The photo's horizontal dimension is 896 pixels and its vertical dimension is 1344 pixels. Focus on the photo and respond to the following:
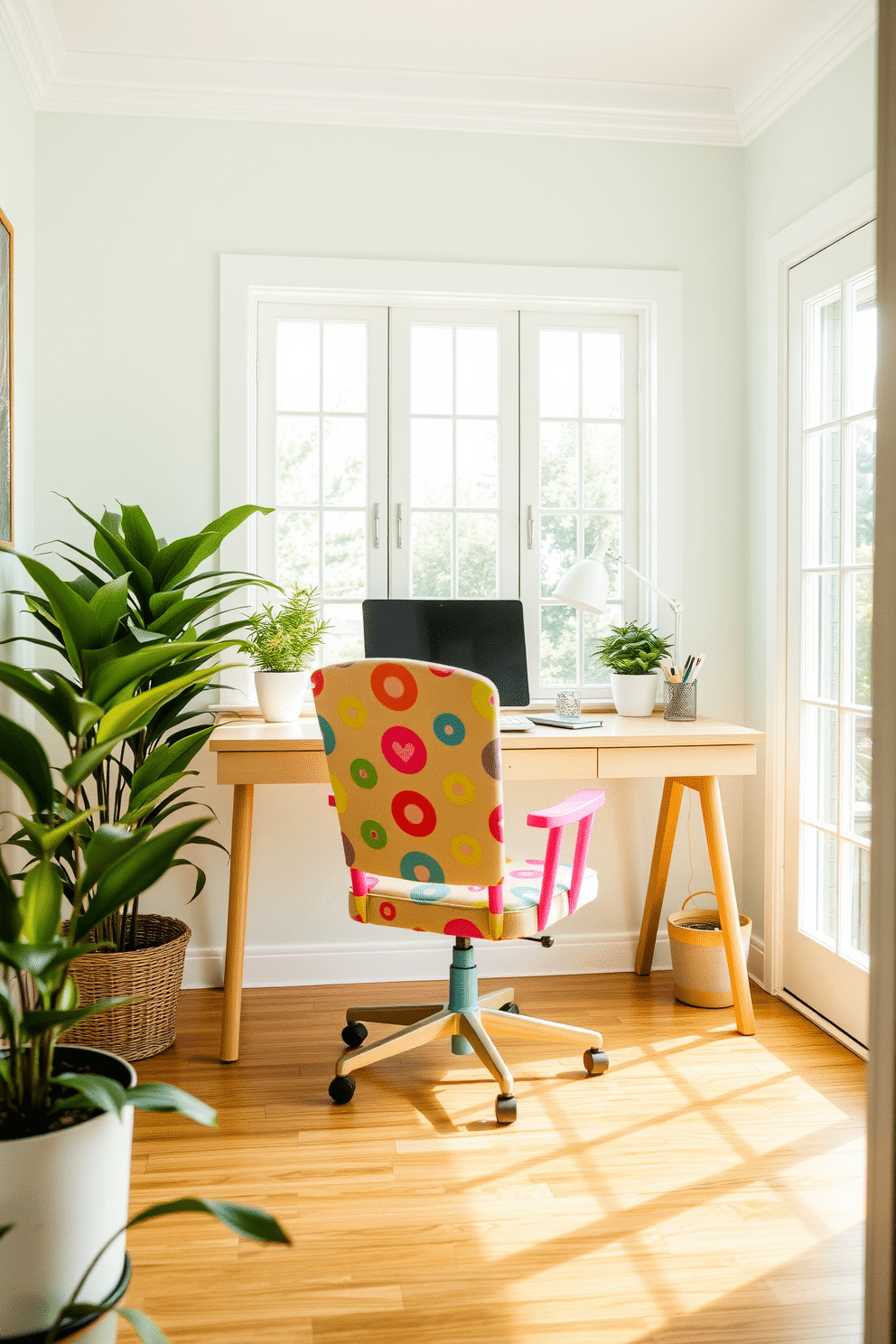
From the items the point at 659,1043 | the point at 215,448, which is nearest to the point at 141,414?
the point at 215,448

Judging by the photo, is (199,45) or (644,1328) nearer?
(644,1328)

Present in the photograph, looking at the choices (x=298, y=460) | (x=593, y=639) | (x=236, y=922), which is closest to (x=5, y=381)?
(x=298, y=460)

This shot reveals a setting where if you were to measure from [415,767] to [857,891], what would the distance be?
4.47 ft

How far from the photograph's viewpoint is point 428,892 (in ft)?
7.70

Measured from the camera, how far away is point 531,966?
3.33 metres

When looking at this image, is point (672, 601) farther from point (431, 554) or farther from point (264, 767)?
point (264, 767)

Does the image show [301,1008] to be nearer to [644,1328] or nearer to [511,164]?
[644,1328]

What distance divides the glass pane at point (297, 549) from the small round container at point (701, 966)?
1562mm

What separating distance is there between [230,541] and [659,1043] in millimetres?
→ 1899

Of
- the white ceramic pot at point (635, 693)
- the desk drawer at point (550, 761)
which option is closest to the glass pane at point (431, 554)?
the white ceramic pot at point (635, 693)

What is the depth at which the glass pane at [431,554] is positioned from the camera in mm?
3344

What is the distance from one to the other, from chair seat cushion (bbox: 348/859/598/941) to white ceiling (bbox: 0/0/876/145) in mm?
2312

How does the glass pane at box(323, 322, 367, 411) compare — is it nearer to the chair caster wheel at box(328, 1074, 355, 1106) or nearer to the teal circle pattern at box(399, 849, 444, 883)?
the teal circle pattern at box(399, 849, 444, 883)

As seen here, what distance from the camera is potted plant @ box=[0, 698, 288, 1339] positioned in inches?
50.7
